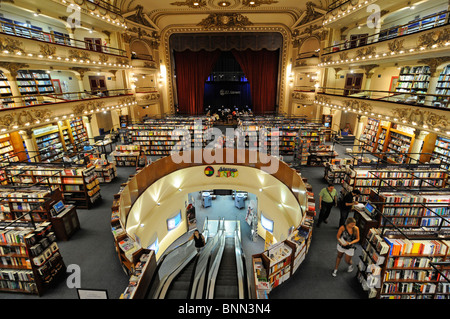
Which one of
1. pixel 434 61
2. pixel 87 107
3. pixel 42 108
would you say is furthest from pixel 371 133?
pixel 42 108

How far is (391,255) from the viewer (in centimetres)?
369

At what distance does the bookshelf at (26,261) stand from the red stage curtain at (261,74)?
16861 mm

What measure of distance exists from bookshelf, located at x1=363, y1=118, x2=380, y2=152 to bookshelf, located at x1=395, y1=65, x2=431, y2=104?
1.99m

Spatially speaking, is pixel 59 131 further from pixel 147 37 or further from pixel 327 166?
pixel 327 166

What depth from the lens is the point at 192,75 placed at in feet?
60.8

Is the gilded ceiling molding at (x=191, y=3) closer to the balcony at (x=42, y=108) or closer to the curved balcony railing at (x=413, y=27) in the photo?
the balcony at (x=42, y=108)

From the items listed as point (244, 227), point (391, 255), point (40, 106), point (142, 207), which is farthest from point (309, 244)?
point (40, 106)

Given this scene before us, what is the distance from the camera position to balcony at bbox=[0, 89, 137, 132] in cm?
768

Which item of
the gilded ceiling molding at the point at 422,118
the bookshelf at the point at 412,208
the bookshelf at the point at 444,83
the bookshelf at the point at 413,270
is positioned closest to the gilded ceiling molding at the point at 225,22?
the bookshelf at the point at 444,83

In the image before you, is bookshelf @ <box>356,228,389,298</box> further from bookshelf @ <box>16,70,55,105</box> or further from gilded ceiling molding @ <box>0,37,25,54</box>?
bookshelf @ <box>16,70,55,105</box>

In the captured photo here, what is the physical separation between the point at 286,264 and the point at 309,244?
123 cm

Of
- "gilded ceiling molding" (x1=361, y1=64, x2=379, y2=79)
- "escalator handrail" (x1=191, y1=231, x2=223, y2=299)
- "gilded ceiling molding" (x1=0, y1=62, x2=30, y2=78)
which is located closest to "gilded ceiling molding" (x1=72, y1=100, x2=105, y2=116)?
"gilded ceiling molding" (x1=0, y1=62, x2=30, y2=78)

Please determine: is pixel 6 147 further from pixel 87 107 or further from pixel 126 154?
pixel 126 154

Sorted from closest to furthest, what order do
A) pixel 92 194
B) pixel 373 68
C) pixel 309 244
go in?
pixel 309 244 → pixel 92 194 → pixel 373 68
